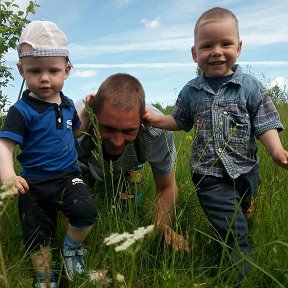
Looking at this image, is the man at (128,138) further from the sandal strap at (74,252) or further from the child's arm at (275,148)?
the child's arm at (275,148)

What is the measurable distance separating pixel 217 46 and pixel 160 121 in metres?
0.60

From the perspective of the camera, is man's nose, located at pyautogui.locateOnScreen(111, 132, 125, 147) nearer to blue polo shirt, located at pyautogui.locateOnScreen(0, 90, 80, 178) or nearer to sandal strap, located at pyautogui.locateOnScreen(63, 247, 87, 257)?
blue polo shirt, located at pyautogui.locateOnScreen(0, 90, 80, 178)

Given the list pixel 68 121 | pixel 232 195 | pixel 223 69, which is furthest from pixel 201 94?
pixel 68 121

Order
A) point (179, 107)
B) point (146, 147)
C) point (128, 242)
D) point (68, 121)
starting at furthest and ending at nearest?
1. point (146, 147)
2. point (179, 107)
3. point (68, 121)
4. point (128, 242)

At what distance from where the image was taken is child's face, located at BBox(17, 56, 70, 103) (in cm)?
251

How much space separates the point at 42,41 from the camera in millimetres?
2555

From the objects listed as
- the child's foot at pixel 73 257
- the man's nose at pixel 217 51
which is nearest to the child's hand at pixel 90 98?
the man's nose at pixel 217 51

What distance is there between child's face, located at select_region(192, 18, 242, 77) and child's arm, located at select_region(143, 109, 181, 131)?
0.40 meters

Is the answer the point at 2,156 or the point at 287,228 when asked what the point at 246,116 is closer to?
the point at 287,228

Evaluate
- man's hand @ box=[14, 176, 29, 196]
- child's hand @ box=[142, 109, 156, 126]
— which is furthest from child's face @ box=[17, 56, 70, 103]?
man's hand @ box=[14, 176, 29, 196]

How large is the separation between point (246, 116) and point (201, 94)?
0.29 meters

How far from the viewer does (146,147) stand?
3223 millimetres

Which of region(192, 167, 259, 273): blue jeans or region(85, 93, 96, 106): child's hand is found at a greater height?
region(85, 93, 96, 106): child's hand

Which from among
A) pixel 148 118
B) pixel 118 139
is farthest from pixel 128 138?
pixel 148 118
